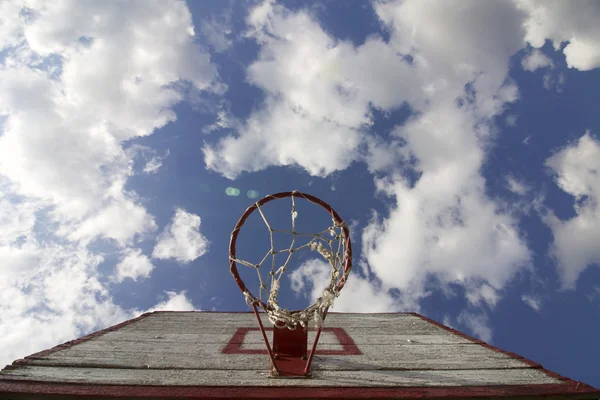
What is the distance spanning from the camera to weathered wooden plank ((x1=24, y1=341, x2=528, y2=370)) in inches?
167

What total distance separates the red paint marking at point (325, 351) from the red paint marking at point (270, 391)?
3.72 ft

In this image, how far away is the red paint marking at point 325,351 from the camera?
469cm

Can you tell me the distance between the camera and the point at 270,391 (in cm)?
348

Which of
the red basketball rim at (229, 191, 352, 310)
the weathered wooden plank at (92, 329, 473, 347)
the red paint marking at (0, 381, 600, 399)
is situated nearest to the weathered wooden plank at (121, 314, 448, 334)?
the weathered wooden plank at (92, 329, 473, 347)

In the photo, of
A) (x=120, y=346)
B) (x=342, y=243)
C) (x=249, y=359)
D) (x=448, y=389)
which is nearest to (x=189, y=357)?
(x=249, y=359)

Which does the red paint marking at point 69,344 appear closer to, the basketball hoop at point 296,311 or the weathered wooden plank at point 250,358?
the weathered wooden plank at point 250,358

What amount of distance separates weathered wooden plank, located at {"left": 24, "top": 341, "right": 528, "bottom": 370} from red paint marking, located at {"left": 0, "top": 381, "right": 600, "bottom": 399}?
630mm

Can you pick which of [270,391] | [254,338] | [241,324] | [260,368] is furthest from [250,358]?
[241,324]

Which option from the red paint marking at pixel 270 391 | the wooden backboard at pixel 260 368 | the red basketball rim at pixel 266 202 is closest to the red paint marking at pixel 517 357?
the wooden backboard at pixel 260 368

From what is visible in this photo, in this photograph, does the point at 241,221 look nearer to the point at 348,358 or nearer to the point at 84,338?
the point at 348,358

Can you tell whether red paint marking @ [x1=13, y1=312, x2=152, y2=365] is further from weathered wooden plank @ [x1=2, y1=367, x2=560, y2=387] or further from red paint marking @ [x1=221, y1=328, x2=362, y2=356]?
red paint marking @ [x1=221, y1=328, x2=362, y2=356]

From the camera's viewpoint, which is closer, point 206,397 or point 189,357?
point 206,397

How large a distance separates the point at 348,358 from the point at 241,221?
213cm

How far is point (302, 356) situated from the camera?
4.25 metres
